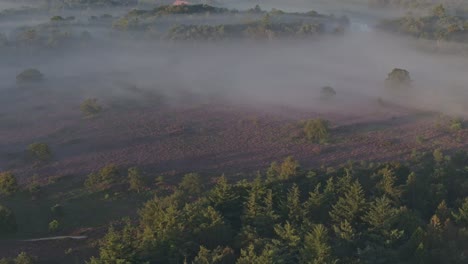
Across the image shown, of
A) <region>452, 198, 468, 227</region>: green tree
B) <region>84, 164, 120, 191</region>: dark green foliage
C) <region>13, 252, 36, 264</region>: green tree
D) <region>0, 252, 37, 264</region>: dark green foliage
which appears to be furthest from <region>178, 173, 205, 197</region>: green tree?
<region>452, 198, 468, 227</region>: green tree

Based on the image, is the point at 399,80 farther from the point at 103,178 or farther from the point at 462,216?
the point at 103,178

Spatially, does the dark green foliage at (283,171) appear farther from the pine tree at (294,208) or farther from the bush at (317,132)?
the bush at (317,132)

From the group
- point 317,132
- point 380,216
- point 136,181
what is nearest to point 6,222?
point 136,181

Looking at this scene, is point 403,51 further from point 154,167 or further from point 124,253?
point 124,253

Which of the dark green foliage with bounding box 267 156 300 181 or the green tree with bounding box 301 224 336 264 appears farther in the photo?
the dark green foliage with bounding box 267 156 300 181

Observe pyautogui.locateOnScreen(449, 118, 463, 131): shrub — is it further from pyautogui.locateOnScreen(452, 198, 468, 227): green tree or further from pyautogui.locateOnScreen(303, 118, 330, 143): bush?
pyautogui.locateOnScreen(452, 198, 468, 227): green tree

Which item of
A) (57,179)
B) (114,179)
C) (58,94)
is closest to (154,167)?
(114,179)
